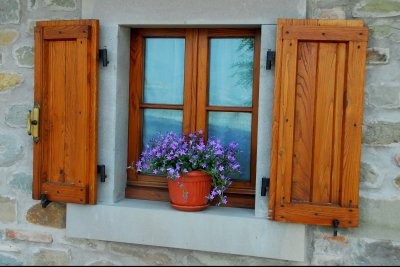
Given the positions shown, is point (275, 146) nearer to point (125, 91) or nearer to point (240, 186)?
point (240, 186)

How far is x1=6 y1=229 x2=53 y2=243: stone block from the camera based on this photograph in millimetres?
3504

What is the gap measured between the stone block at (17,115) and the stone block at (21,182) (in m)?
0.33

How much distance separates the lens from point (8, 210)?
3582 millimetres

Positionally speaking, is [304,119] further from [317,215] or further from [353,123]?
[317,215]

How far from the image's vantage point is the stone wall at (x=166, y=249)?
116 inches

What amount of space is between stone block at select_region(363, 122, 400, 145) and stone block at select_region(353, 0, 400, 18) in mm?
613

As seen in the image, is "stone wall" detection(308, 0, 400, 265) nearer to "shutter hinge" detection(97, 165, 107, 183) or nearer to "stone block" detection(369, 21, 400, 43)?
"stone block" detection(369, 21, 400, 43)

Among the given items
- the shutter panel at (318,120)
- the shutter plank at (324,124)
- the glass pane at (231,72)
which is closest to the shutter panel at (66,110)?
the glass pane at (231,72)

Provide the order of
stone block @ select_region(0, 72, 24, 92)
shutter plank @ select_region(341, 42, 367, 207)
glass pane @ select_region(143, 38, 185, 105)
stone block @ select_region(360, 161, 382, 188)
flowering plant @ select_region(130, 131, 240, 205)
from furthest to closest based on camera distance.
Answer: stone block @ select_region(0, 72, 24, 92), glass pane @ select_region(143, 38, 185, 105), flowering plant @ select_region(130, 131, 240, 205), stone block @ select_region(360, 161, 382, 188), shutter plank @ select_region(341, 42, 367, 207)

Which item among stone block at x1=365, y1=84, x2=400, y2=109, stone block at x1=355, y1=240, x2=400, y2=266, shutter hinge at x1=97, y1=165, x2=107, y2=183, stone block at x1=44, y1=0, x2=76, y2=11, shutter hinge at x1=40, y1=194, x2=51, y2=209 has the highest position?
stone block at x1=44, y1=0, x2=76, y2=11

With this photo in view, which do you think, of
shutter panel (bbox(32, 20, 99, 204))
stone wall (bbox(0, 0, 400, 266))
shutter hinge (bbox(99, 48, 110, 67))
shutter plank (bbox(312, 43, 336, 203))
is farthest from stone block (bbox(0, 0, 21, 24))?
shutter plank (bbox(312, 43, 336, 203))

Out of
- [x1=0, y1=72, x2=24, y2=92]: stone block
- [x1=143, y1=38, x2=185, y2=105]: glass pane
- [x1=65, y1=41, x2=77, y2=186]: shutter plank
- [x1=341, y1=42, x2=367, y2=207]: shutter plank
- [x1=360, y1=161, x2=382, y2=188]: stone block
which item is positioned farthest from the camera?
[x1=0, y1=72, x2=24, y2=92]: stone block

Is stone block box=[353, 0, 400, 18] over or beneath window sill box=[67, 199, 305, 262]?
over

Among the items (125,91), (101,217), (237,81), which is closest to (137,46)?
(125,91)
